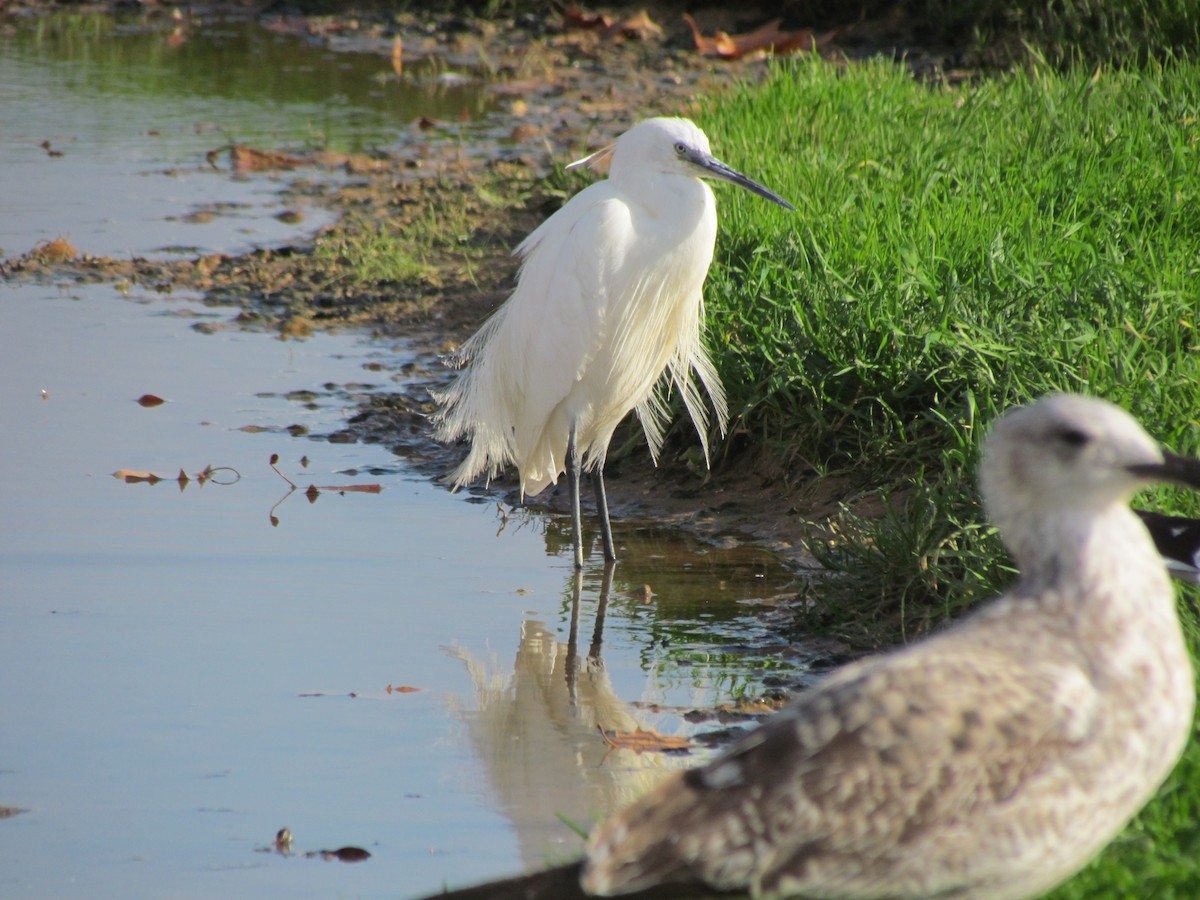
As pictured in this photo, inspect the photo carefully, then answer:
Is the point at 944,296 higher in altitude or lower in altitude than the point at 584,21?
higher

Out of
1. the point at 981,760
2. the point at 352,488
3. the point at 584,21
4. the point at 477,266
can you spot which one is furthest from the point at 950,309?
the point at 584,21

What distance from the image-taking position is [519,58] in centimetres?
1318

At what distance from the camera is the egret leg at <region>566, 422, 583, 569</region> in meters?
5.16

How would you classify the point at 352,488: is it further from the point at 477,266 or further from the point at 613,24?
the point at 613,24

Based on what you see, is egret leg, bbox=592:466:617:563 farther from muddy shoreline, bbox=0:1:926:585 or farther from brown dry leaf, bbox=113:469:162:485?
brown dry leaf, bbox=113:469:162:485

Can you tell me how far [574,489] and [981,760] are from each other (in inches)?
124

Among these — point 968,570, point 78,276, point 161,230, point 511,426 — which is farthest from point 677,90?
point 968,570

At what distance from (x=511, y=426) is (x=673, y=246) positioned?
0.93 m

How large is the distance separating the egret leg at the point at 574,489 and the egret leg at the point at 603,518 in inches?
2.6

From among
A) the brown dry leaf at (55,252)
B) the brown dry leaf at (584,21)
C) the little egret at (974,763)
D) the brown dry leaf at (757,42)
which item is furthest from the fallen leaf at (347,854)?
the brown dry leaf at (584,21)

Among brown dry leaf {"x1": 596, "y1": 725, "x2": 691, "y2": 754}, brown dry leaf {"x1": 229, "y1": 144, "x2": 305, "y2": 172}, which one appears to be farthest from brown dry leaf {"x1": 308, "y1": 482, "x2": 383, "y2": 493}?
brown dry leaf {"x1": 229, "y1": 144, "x2": 305, "y2": 172}

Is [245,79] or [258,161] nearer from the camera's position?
[258,161]

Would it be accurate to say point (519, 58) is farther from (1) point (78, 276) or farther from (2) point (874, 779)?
(2) point (874, 779)

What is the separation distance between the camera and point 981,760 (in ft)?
7.50
